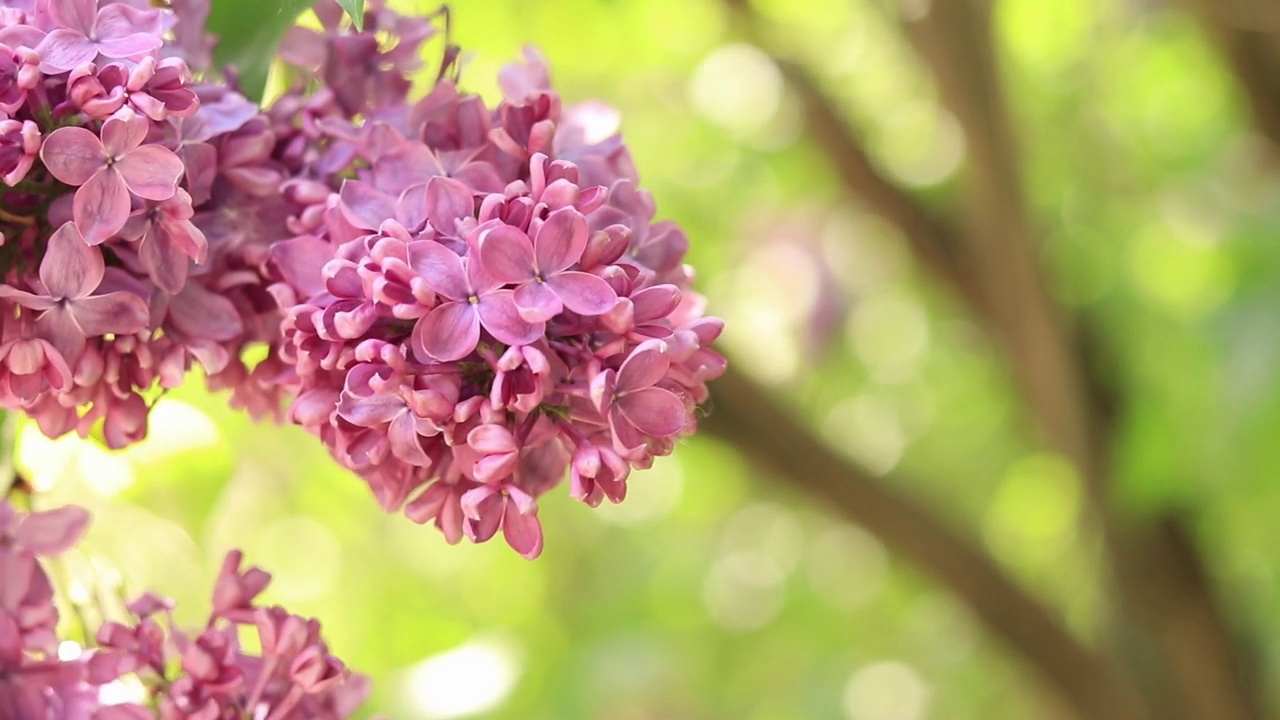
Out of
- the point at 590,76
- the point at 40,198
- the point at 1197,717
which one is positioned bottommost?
the point at 1197,717

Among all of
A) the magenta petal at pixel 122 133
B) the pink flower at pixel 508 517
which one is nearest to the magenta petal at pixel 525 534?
the pink flower at pixel 508 517

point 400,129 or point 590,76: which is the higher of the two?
point 400,129

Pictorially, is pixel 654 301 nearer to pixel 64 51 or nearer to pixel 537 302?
pixel 537 302

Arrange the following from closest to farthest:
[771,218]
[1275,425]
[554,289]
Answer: [554,289] → [1275,425] → [771,218]

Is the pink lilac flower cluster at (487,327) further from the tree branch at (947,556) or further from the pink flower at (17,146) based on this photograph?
the tree branch at (947,556)

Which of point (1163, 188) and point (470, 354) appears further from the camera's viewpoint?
point (1163, 188)

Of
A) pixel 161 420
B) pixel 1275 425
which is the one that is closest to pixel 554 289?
pixel 161 420

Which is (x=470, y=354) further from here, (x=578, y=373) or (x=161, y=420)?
(x=161, y=420)
